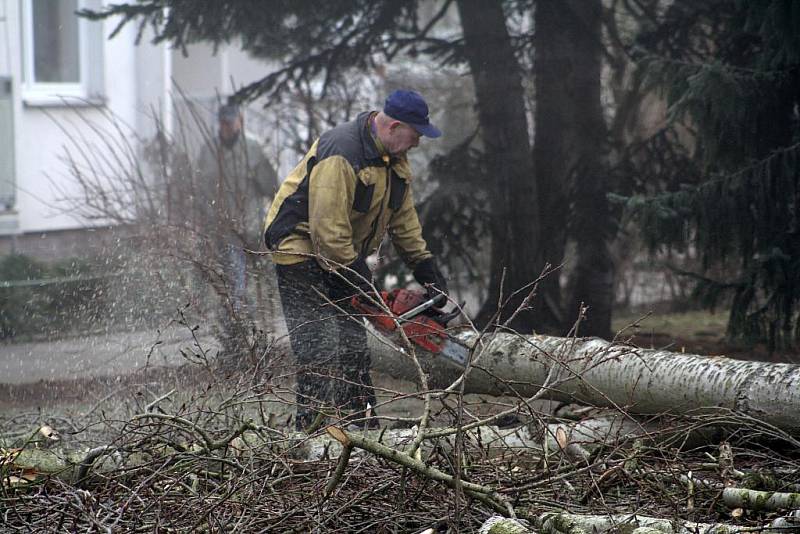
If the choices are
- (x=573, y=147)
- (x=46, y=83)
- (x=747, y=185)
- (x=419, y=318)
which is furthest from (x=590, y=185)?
(x=46, y=83)

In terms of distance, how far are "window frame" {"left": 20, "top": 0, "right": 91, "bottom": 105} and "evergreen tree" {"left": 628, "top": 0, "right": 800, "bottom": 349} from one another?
6.62 meters

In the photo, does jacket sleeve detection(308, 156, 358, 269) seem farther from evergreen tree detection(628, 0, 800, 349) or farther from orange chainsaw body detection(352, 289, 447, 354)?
evergreen tree detection(628, 0, 800, 349)

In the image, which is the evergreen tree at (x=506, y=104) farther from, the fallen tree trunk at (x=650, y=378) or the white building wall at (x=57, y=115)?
the fallen tree trunk at (x=650, y=378)

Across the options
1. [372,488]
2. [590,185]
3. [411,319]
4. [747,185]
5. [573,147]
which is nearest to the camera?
[372,488]

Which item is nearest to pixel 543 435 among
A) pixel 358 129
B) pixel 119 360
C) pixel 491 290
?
pixel 358 129

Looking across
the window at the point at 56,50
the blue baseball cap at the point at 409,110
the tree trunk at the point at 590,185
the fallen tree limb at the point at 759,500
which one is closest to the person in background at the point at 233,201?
the blue baseball cap at the point at 409,110

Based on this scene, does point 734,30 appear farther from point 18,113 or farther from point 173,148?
point 18,113

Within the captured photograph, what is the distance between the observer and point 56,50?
1149 cm

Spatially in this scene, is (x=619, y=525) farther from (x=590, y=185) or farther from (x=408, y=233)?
(x=590, y=185)

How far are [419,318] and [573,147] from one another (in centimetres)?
337

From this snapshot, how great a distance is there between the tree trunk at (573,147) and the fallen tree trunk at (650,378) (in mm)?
2553

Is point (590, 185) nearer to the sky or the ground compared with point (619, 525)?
nearer to the sky

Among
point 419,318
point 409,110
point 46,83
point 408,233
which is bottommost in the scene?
point 419,318

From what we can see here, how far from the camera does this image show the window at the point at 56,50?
11.0 metres
